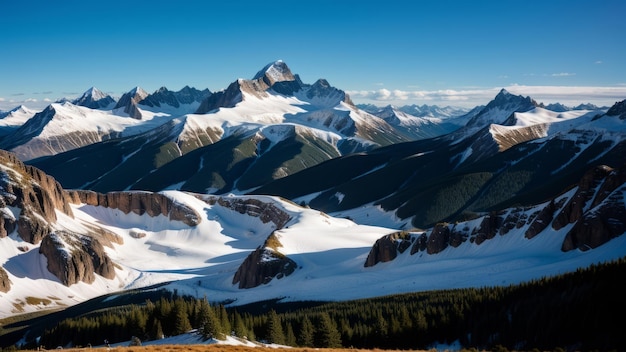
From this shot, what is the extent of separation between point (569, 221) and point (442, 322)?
72294 mm

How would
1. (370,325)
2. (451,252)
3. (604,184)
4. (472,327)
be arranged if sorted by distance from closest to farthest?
(472,327) → (370,325) → (604,184) → (451,252)

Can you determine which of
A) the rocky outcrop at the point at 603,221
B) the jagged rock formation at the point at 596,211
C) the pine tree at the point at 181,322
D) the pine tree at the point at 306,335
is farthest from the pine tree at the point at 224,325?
the jagged rock formation at the point at 596,211

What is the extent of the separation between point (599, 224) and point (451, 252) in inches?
1943

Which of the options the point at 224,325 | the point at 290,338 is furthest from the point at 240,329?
the point at 290,338

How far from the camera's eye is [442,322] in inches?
4235

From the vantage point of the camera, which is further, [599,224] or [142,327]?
[599,224]

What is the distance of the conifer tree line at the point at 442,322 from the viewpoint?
8538cm

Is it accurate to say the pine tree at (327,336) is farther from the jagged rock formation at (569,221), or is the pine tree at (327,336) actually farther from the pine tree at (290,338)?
the jagged rock formation at (569,221)

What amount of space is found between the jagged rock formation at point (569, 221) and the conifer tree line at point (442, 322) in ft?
133

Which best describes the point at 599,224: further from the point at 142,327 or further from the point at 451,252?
the point at 142,327

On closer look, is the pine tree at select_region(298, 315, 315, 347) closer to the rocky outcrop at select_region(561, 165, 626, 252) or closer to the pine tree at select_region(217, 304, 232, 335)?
the pine tree at select_region(217, 304, 232, 335)

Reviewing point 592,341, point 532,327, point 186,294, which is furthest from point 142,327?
point 186,294

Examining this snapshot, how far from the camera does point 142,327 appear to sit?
10900 centimetres

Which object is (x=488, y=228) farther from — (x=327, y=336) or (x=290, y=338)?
(x=290, y=338)
